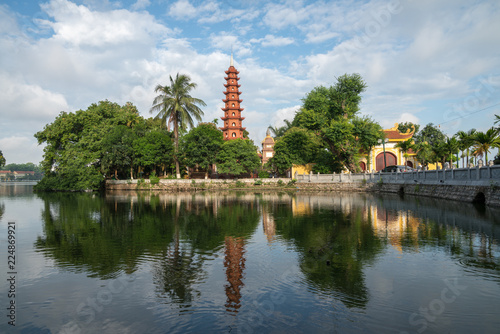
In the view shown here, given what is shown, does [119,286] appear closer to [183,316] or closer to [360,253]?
[183,316]

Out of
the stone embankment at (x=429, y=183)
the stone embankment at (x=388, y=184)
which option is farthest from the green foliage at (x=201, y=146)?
the stone embankment at (x=429, y=183)

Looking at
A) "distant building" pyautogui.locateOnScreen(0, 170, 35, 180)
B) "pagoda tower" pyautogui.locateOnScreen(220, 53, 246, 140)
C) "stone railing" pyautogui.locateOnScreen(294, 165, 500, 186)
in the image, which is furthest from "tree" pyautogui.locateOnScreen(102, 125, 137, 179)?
"distant building" pyautogui.locateOnScreen(0, 170, 35, 180)

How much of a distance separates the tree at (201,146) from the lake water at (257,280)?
33.4 metres

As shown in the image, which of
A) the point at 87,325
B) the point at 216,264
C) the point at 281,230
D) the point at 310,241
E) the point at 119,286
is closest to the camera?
the point at 87,325

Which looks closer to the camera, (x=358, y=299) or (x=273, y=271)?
(x=358, y=299)

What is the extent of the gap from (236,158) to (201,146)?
5322 mm

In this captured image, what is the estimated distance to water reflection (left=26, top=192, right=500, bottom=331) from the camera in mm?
7199

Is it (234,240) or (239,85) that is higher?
(239,85)

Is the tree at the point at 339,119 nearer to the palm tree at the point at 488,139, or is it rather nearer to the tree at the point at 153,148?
the palm tree at the point at 488,139

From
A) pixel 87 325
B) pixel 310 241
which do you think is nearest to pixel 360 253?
pixel 310 241

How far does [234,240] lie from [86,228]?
749cm

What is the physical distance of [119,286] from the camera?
7543mm

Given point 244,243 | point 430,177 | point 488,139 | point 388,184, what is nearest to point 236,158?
point 388,184

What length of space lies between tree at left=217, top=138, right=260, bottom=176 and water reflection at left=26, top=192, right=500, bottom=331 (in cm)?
2928
